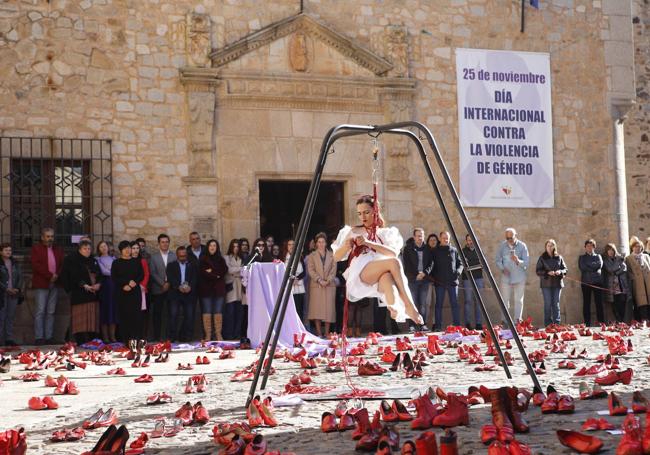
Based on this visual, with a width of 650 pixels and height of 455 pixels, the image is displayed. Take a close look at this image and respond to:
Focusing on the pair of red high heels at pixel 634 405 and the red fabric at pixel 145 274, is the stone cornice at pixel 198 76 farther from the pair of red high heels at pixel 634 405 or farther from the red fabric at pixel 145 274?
the pair of red high heels at pixel 634 405

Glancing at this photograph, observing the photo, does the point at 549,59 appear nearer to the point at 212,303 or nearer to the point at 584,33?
the point at 584,33

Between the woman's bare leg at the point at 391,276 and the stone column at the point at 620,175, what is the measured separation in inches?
449

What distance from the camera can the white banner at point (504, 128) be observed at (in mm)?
16297

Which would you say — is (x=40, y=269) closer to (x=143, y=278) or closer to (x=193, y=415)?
(x=143, y=278)

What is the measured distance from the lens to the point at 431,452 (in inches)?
140

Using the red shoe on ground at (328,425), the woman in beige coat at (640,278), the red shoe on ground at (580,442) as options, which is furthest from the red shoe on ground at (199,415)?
the woman in beige coat at (640,278)

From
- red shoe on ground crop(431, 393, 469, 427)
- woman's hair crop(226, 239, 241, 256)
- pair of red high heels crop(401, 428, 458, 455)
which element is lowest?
red shoe on ground crop(431, 393, 469, 427)

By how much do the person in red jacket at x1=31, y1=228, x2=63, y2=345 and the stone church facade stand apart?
40.0 inches

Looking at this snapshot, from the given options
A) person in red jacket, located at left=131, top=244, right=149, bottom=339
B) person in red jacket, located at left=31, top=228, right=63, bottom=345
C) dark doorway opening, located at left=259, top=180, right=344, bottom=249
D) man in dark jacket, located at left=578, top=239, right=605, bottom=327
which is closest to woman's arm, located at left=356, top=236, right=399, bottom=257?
person in red jacket, located at left=131, top=244, right=149, bottom=339

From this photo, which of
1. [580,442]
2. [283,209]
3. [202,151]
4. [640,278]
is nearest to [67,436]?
[580,442]

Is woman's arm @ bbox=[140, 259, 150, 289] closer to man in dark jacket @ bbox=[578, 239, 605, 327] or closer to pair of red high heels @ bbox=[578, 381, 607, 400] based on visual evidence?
man in dark jacket @ bbox=[578, 239, 605, 327]

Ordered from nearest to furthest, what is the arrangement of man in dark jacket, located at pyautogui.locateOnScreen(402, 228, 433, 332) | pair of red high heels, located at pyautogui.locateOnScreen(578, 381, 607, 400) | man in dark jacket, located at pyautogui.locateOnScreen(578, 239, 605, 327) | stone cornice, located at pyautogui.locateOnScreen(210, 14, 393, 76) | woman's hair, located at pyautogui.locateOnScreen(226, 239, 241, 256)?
1. pair of red high heels, located at pyautogui.locateOnScreen(578, 381, 607, 400)
2. woman's hair, located at pyautogui.locateOnScreen(226, 239, 241, 256)
3. man in dark jacket, located at pyautogui.locateOnScreen(402, 228, 433, 332)
4. stone cornice, located at pyautogui.locateOnScreen(210, 14, 393, 76)
5. man in dark jacket, located at pyautogui.locateOnScreen(578, 239, 605, 327)

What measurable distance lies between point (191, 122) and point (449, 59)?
4.79m

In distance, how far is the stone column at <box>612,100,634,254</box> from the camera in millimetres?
17281
